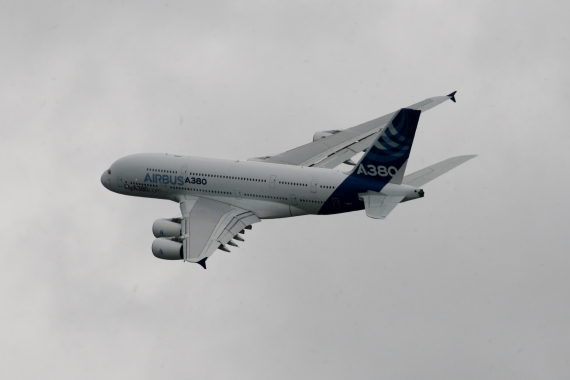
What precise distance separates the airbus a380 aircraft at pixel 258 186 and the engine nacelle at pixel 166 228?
0.08m

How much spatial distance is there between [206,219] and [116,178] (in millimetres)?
11321

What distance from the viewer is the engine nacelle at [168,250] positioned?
3469 inches

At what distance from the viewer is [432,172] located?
9181 cm

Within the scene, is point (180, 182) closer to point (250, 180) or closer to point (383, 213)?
point (250, 180)

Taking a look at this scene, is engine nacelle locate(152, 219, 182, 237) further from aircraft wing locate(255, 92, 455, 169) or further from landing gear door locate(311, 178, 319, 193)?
aircraft wing locate(255, 92, 455, 169)

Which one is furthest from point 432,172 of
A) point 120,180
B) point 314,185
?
point 120,180

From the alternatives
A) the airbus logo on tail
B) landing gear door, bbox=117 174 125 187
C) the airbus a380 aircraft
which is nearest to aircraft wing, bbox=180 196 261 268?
the airbus a380 aircraft

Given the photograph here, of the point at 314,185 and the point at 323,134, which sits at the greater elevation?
the point at 323,134

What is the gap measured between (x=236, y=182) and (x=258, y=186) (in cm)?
197

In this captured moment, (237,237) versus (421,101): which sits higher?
(421,101)

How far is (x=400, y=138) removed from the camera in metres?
88.7

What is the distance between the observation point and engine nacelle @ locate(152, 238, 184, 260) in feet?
289

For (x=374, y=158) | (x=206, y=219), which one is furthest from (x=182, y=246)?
(x=374, y=158)

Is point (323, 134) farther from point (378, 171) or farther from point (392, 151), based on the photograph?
point (392, 151)
